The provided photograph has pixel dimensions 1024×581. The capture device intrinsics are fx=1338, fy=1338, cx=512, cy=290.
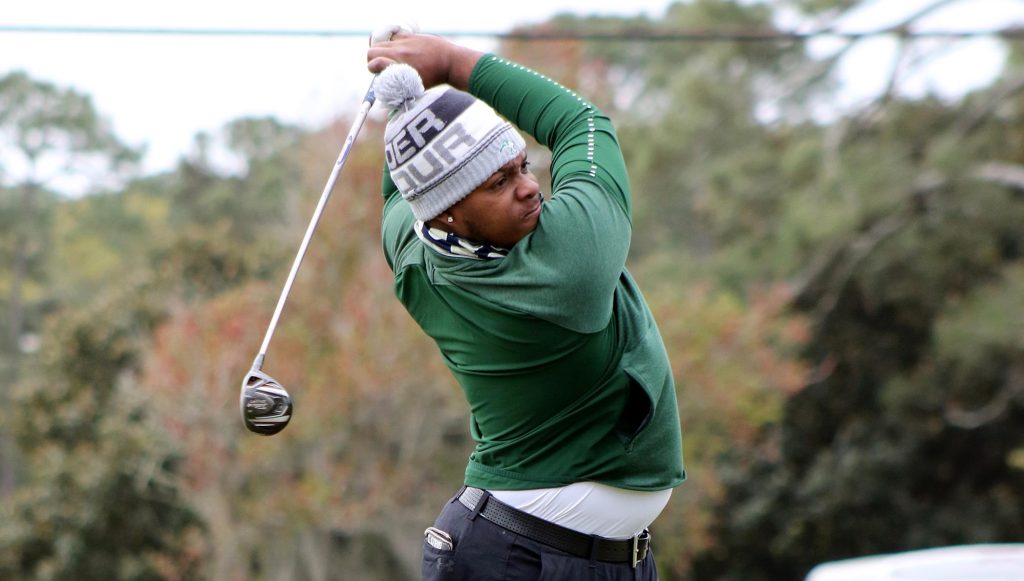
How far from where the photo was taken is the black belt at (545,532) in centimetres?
247

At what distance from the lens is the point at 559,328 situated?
232cm

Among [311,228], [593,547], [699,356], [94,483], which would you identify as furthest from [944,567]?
[94,483]

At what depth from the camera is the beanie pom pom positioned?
2.37m

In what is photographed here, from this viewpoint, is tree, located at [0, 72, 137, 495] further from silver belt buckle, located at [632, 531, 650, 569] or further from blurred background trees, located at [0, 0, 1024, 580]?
silver belt buckle, located at [632, 531, 650, 569]

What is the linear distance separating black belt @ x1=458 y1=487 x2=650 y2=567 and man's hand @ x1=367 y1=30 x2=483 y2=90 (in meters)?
0.80

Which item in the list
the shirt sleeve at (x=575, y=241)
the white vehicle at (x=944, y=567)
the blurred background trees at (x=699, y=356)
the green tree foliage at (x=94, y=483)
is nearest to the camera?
the shirt sleeve at (x=575, y=241)

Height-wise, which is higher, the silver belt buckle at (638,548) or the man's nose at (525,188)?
the man's nose at (525,188)

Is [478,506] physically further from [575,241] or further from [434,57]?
[434,57]

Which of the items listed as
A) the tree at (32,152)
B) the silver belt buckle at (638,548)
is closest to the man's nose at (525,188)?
the silver belt buckle at (638,548)

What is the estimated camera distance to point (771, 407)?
16281 millimetres

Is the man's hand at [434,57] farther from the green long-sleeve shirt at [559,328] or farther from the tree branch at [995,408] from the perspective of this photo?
the tree branch at [995,408]

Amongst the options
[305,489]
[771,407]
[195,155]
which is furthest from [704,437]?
[195,155]

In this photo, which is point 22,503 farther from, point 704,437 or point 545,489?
point 545,489

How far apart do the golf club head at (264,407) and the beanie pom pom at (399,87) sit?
561 mm
